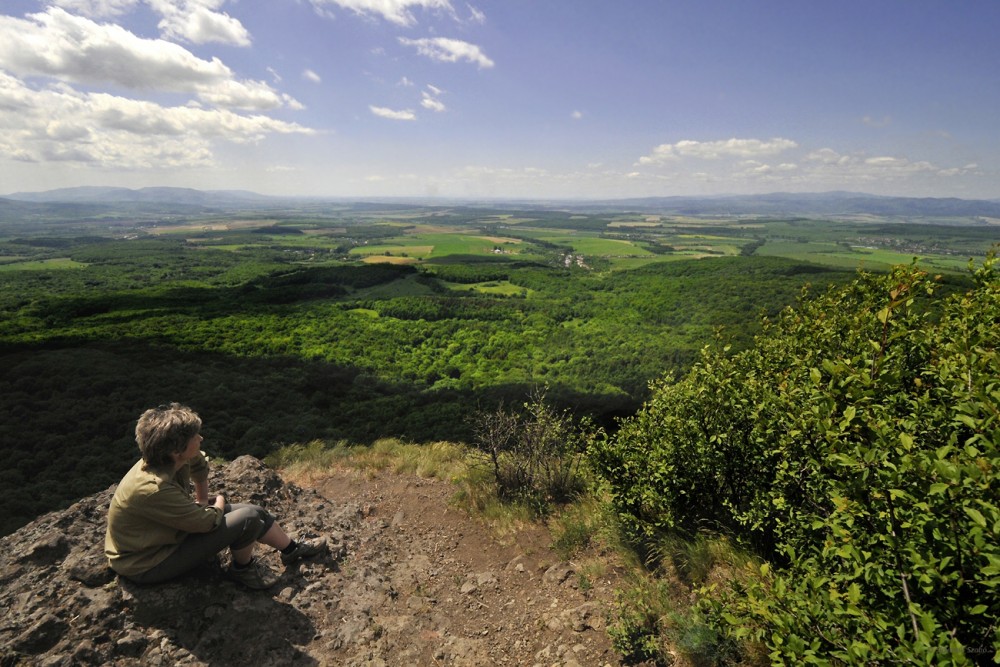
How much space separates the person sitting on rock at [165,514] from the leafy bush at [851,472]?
4.64 m

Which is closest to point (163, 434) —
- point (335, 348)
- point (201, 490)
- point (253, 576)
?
point (201, 490)

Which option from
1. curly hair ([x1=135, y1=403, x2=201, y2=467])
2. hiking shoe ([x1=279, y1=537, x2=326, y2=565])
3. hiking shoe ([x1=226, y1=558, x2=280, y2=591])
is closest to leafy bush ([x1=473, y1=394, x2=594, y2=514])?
hiking shoe ([x1=279, y1=537, x2=326, y2=565])

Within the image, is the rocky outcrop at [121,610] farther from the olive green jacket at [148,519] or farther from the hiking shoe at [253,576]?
→ the olive green jacket at [148,519]

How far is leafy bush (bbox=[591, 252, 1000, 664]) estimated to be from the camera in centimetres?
214

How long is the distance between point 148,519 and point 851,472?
5804mm

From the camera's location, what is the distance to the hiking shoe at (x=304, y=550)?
18.0 ft

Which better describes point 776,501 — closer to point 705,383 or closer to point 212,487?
point 705,383

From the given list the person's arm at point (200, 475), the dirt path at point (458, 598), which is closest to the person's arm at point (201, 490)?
Result: the person's arm at point (200, 475)

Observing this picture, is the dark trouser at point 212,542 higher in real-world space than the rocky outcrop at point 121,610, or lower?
higher

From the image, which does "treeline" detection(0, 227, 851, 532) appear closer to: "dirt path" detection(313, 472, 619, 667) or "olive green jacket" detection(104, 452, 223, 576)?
"dirt path" detection(313, 472, 619, 667)

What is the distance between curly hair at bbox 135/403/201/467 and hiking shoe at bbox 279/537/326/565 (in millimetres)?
2160

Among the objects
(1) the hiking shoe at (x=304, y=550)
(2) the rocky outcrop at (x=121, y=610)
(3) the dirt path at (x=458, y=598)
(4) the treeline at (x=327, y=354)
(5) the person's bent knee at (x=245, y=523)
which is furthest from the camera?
(4) the treeline at (x=327, y=354)

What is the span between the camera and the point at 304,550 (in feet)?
18.5

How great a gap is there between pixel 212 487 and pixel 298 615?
2.88 metres
